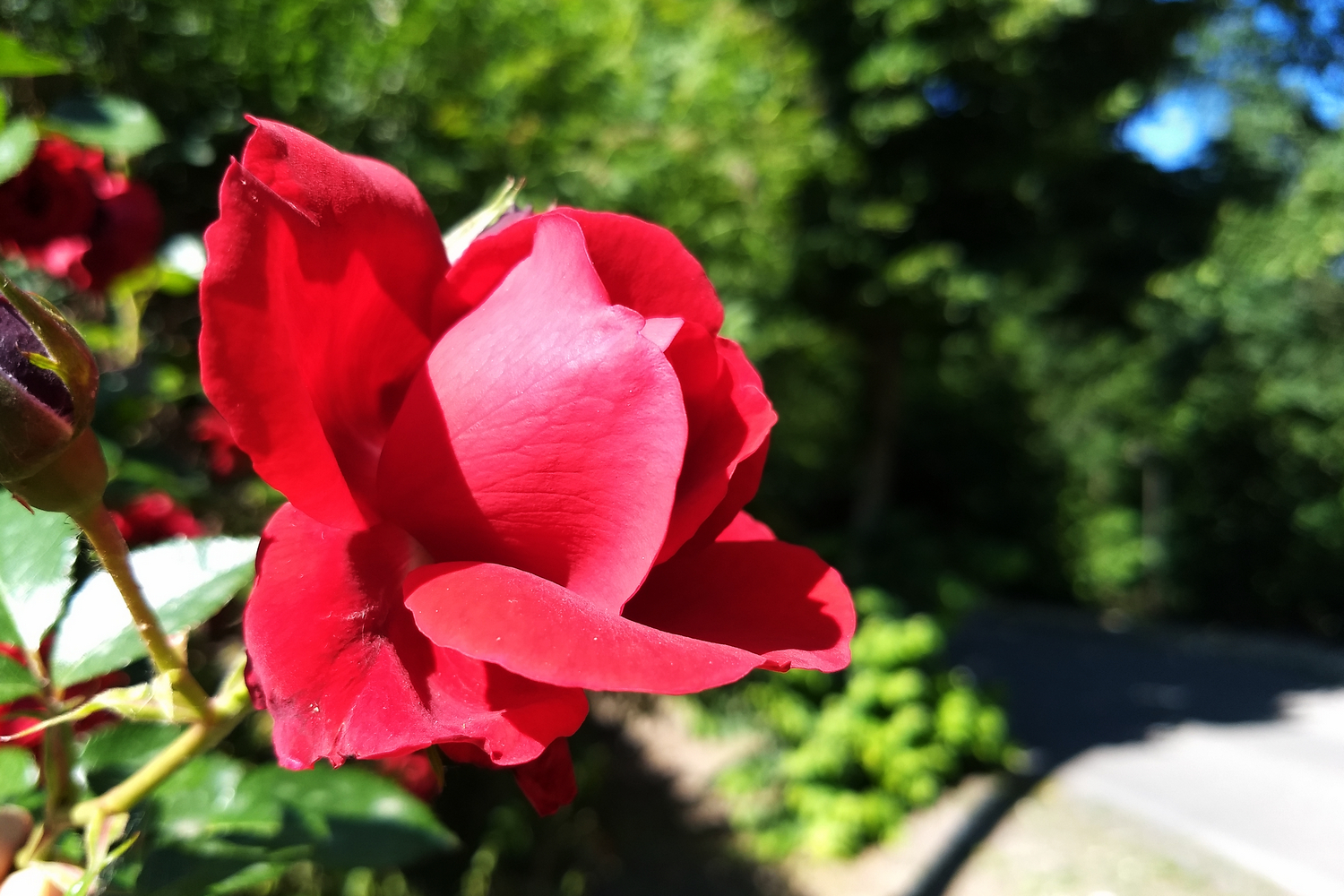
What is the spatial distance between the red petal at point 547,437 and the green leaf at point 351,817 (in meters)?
0.31

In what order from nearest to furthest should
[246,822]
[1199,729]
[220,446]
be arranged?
[246,822] → [220,446] → [1199,729]

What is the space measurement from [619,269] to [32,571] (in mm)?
353

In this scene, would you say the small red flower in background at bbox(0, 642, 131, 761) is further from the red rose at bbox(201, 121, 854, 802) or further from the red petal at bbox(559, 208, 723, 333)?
the red petal at bbox(559, 208, 723, 333)

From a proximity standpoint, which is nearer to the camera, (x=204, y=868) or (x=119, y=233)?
(x=204, y=868)

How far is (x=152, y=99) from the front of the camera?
1497 mm

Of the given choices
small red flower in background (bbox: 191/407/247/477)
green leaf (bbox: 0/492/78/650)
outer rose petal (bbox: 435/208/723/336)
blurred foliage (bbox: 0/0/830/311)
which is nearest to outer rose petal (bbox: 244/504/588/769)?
outer rose petal (bbox: 435/208/723/336)

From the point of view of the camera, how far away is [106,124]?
740mm

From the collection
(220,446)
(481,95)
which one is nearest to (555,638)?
(220,446)

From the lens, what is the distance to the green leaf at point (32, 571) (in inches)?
16.4

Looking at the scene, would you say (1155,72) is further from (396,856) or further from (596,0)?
(396,856)

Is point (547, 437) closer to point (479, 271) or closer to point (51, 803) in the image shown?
point (479, 271)

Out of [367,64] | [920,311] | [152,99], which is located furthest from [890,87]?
[152,99]

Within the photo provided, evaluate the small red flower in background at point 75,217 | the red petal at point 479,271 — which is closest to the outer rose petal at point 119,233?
the small red flower in background at point 75,217

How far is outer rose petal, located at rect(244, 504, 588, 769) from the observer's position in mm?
260
